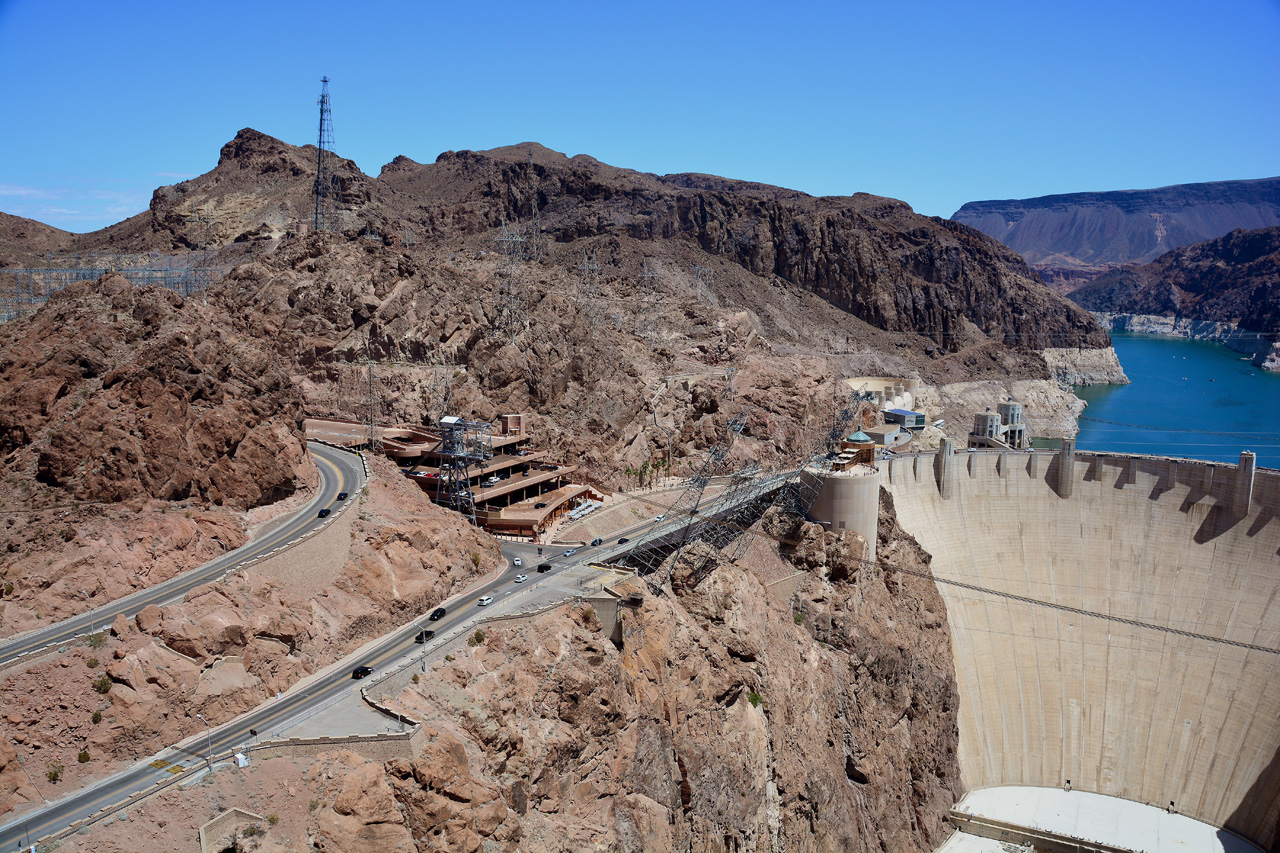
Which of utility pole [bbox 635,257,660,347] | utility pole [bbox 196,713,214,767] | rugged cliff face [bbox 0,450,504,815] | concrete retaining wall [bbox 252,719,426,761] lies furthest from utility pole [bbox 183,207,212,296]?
concrete retaining wall [bbox 252,719,426,761]

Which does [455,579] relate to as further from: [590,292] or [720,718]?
[590,292]

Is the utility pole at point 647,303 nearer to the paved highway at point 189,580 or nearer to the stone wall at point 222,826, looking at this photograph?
the paved highway at point 189,580

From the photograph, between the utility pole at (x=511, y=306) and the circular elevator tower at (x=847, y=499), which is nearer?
the circular elevator tower at (x=847, y=499)

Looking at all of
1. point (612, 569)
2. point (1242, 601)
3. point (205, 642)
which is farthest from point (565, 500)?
point (1242, 601)

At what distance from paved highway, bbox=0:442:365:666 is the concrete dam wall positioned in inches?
1938

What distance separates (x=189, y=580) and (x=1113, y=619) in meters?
74.6

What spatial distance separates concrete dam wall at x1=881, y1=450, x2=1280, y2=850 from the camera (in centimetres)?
7462

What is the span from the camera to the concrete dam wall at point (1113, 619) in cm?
7462

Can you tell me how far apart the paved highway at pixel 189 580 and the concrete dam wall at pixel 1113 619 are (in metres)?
Answer: 49.2

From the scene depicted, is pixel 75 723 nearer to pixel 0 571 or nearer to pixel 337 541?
pixel 0 571

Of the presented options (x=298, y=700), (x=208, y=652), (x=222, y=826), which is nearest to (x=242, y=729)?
(x=298, y=700)

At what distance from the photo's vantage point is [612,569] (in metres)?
59.8

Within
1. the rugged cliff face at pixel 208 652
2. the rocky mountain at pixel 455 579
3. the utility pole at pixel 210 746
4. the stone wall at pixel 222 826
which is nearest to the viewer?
the stone wall at pixel 222 826

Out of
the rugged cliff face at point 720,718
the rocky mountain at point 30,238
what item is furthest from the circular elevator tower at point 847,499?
the rocky mountain at point 30,238
